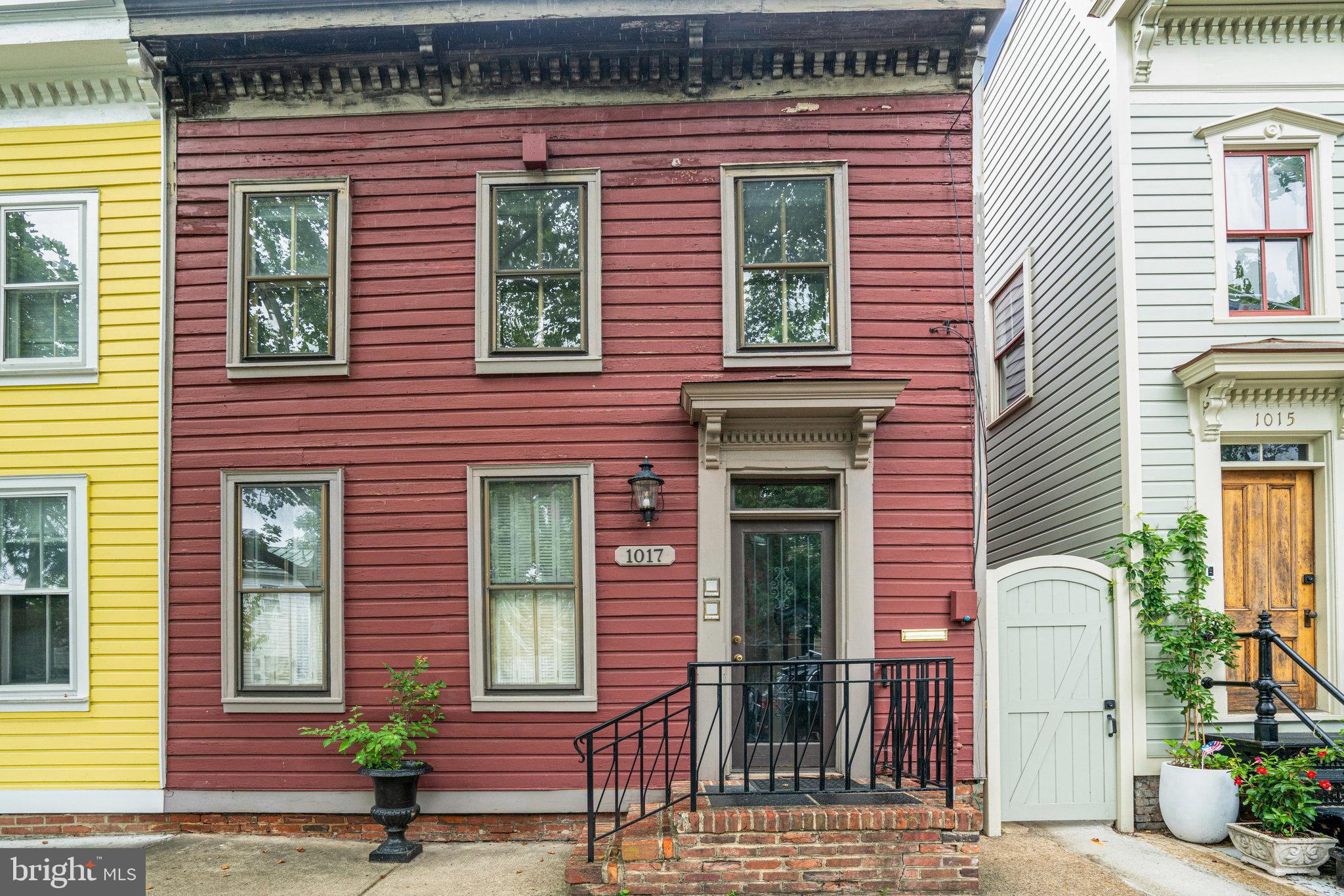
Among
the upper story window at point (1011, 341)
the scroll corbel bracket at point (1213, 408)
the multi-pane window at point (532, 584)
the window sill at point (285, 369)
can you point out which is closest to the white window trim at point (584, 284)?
the multi-pane window at point (532, 584)

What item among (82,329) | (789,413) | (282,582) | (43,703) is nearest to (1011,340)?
(789,413)

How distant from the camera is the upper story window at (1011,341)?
36.2 ft

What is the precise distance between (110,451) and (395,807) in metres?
3.82

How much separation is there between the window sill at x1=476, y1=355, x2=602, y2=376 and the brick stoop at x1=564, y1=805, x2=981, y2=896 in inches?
138

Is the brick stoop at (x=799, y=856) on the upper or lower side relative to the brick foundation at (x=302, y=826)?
upper

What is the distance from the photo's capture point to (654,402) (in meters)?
7.99

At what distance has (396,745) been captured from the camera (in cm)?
725

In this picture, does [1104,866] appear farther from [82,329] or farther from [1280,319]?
[82,329]

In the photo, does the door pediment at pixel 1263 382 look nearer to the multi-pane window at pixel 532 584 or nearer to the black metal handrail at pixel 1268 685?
the black metal handrail at pixel 1268 685

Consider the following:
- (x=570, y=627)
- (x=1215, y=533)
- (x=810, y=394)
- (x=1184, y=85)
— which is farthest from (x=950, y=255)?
(x=570, y=627)

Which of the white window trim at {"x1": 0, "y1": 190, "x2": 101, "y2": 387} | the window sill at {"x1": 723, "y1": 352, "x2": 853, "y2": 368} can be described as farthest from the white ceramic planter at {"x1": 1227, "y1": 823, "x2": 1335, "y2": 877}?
the white window trim at {"x1": 0, "y1": 190, "x2": 101, "y2": 387}

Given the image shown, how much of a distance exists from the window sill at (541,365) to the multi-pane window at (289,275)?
1392 millimetres

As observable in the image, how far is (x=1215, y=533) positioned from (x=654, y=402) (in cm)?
467

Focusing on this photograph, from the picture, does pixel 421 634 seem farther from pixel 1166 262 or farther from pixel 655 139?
pixel 1166 262
